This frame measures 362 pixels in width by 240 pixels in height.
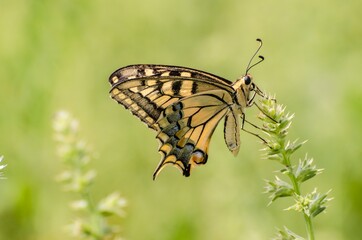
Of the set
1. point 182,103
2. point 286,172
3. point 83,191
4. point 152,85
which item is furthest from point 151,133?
point 286,172

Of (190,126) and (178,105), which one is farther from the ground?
(178,105)

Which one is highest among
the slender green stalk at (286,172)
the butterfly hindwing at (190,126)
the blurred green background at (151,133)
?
the blurred green background at (151,133)

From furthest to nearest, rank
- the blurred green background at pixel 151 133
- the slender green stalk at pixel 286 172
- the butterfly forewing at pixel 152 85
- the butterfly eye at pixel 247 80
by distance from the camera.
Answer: the blurred green background at pixel 151 133
the butterfly eye at pixel 247 80
the butterfly forewing at pixel 152 85
the slender green stalk at pixel 286 172

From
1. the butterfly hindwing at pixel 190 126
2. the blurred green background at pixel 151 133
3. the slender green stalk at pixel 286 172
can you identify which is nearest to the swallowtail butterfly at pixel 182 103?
the butterfly hindwing at pixel 190 126

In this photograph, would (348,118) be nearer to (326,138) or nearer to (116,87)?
(326,138)

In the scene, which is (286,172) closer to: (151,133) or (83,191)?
(83,191)

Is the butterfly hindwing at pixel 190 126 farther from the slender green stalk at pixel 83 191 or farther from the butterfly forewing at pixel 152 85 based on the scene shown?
the slender green stalk at pixel 83 191

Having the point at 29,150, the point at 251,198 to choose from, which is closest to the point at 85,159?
the point at 251,198
